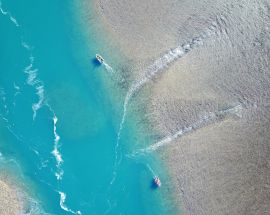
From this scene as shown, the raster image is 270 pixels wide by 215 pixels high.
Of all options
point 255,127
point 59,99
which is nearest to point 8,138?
point 59,99

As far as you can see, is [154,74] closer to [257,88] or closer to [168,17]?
[168,17]

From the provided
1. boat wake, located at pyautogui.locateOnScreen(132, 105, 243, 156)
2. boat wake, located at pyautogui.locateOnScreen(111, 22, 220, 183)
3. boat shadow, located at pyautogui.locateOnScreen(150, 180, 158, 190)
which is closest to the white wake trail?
boat wake, located at pyautogui.locateOnScreen(111, 22, 220, 183)

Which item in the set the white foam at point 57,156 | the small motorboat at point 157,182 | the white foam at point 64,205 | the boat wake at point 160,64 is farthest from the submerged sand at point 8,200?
the boat wake at point 160,64

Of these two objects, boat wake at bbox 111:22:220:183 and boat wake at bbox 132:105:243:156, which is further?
boat wake at bbox 111:22:220:183

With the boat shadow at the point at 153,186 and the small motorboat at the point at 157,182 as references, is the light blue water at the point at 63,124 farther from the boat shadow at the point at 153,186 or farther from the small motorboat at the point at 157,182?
the small motorboat at the point at 157,182

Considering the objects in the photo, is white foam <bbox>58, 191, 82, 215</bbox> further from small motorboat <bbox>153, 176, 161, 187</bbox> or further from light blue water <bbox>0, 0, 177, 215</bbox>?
small motorboat <bbox>153, 176, 161, 187</bbox>

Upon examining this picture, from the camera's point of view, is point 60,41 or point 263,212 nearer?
point 263,212

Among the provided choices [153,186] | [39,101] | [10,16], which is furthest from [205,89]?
[10,16]
